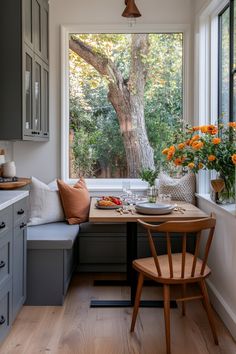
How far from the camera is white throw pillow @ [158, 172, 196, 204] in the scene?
12.5 feet

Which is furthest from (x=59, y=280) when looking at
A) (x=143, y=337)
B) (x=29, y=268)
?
(x=143, y=337)

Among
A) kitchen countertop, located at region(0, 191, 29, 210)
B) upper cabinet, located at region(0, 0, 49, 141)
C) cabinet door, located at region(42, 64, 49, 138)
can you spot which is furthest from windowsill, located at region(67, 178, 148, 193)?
kitchen countertop, located at region(0, 191, 29, 210)

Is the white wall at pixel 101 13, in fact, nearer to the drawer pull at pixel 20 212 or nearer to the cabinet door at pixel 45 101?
the cabinet door at pixel 45 101

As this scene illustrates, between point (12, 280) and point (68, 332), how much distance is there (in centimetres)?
50

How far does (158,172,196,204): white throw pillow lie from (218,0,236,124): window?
2.23 ft

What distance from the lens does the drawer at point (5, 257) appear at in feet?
7.64

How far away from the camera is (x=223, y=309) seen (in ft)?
9.06

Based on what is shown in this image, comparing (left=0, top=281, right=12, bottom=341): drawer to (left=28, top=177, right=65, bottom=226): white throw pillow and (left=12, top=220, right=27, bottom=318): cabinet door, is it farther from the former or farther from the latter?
(left=28, top=177, right=65, bottom=226): white throw pillow

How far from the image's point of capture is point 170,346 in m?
2.38

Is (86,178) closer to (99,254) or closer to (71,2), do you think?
(99,254)

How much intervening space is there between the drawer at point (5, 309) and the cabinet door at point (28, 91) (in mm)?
1411

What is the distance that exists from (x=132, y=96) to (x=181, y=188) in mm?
1175

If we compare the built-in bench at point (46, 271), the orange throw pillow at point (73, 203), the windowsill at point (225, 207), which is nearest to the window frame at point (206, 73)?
the windowsill at point (225, 207)

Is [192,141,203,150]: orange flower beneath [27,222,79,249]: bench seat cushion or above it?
above
